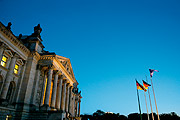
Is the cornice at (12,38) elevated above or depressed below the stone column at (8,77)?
above

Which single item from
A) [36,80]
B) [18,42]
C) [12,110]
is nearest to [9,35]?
[18,42]

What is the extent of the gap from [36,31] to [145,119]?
107938 mm

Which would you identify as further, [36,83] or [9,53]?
[36,83]

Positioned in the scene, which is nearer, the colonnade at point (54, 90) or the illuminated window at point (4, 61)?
the illuminated window at point (4, 61)

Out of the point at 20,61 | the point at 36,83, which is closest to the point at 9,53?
the point at 20,61

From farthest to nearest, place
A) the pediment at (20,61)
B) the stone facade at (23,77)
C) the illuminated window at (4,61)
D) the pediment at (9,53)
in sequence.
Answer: the pediment at (20,61) < the pediment at (9,53) < the illuminated window at (4,61) < the stone facade at (23,77)

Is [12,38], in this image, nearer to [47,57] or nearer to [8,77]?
[8,77]

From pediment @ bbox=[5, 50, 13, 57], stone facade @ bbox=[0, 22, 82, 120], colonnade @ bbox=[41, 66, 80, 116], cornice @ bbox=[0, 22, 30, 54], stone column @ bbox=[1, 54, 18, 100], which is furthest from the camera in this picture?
colonnade @ bbox=[41, 66, 80, 116]

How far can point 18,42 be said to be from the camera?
27750 mm

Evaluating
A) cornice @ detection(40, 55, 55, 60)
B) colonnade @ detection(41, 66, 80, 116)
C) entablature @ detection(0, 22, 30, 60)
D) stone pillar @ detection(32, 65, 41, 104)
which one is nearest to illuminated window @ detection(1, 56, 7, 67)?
entablature @ detection(0, 22, 30, 60)

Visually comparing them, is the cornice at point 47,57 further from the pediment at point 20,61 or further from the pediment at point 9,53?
the pediment at point 9,53

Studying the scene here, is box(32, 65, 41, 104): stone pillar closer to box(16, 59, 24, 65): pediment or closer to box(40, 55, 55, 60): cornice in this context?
box(40, 55, 55, 60): cornice

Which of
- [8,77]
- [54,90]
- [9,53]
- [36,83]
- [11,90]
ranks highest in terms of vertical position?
[9,53]

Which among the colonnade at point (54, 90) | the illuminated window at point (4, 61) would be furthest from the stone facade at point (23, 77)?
the colonnade at point (54, 90)
